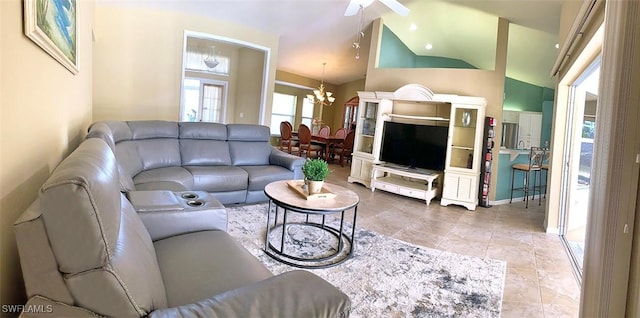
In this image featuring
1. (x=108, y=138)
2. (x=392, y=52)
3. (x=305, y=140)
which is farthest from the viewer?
A: (x=305, y=140)

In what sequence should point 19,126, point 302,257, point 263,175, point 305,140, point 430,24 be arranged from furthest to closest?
point 305,140
point 430,24
point 263,175
point 302,257
point 19,126

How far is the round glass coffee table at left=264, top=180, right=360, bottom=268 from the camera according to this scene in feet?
8.75

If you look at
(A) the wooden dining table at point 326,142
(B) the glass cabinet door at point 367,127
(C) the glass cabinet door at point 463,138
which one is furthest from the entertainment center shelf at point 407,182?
(A) the wooden dining table at point 326,142

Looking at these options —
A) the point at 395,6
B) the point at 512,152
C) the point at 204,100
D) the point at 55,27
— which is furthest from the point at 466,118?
the point at 204,100

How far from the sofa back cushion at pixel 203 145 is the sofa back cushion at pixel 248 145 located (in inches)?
4.2

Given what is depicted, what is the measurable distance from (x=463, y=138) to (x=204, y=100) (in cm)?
638

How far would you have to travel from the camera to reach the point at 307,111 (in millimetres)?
11711

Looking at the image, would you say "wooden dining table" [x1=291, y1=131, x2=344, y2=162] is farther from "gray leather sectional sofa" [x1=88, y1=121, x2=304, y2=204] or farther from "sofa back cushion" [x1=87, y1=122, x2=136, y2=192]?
"sofa back cushion" [x1=87, y1=122, x2=136, y2=192]

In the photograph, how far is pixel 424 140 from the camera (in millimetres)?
5574

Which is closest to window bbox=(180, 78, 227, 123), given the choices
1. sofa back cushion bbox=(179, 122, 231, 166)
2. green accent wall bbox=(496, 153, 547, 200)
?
sofa back cushion bbox=(179, 122, 231, 166)

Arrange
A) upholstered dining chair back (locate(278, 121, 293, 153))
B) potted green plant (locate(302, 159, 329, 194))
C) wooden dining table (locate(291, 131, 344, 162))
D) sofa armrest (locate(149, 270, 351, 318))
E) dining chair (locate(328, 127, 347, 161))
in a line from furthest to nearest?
dining chair (locate(328, 127, 347, 161))
wooden dining table (locate(291, 131, 344, 162))
upholstered dining chair back (locate(278, 121, 293, 153))
potted green plant (locate(302, 159, 329, 194))
sofa armrest (locate(149, 270, 351, 318))

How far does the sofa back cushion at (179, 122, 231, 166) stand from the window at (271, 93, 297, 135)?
639 cm

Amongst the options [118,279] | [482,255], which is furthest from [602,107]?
[118,279]

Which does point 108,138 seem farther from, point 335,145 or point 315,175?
point 335,145
